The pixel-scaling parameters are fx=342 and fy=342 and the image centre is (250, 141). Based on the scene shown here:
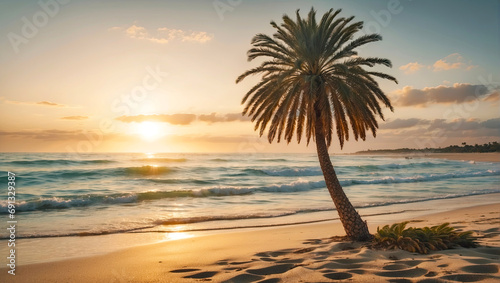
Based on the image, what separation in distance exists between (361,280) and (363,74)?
637 cm

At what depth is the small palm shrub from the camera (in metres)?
8.87

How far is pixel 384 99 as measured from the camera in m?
11.2

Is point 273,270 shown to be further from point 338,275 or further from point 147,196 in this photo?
point 147,196

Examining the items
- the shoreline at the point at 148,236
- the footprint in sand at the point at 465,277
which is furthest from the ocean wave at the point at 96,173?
the footprint in sand at the point at 465,277

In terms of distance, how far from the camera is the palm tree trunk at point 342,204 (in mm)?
10531

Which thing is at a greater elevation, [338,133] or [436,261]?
[338,133]

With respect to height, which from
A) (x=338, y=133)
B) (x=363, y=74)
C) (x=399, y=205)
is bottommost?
(x=399, y=205)

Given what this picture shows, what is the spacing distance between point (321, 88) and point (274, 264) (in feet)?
17.1

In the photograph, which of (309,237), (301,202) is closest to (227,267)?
(309,237)

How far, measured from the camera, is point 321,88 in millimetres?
10250

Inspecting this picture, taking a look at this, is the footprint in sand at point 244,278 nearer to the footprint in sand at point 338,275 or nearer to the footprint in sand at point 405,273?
the footprint in sand at point 338,275

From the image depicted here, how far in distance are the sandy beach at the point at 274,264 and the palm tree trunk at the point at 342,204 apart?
57 centimetres

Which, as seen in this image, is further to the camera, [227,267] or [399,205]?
[399,205]

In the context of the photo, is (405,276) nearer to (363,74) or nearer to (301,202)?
(363,74)
